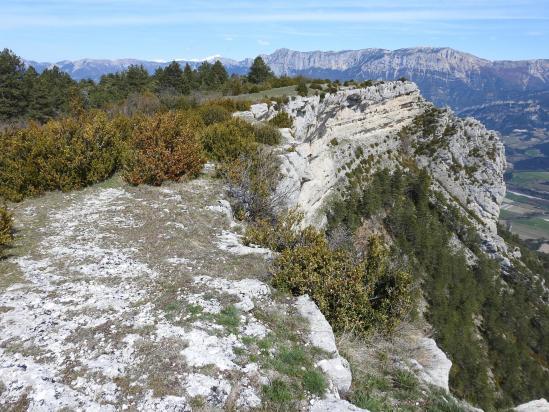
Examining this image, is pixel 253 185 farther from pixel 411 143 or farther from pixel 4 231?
pixel 411 143

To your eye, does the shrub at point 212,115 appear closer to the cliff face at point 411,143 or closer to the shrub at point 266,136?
the shrub at point 266,136

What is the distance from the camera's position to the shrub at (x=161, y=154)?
15016mm

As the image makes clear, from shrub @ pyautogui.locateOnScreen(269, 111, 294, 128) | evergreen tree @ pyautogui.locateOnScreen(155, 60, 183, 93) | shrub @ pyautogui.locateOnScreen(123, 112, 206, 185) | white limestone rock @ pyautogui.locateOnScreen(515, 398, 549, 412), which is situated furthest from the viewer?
evergreen tree @ pyautogui.locateOnScreen(155, 60, 183, 93)

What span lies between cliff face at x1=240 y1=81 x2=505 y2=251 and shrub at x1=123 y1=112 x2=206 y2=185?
27502 mm

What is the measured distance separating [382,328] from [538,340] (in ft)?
168

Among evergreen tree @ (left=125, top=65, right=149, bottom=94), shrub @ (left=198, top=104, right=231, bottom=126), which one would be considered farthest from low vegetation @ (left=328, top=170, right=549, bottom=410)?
evergreen tree @ (left=125, top=65, right=149, bottom=94)

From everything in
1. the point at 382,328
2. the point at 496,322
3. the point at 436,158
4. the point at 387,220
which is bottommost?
the point at 496,322

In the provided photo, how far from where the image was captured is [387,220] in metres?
51.4

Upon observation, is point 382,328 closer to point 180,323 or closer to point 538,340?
point 180,323

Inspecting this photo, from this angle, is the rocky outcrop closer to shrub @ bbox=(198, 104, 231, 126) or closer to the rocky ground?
the rocky ground

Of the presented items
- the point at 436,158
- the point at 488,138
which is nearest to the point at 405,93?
the point at 436,158

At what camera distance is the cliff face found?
1957 inches

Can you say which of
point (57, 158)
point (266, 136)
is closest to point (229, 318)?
point (57, 158)

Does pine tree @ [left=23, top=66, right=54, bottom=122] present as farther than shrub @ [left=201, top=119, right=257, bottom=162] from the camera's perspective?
Yes
